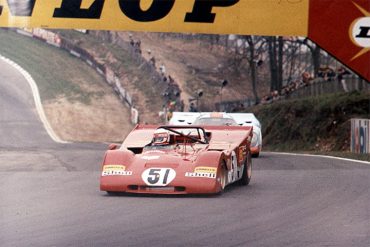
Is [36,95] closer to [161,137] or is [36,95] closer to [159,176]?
[161,137]

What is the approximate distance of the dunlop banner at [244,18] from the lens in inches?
479

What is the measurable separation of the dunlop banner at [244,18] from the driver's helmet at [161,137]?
6.17 metres

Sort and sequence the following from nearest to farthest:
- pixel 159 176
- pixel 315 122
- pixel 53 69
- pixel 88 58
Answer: pixel 159 176, pixel 315 122, pixel 88 58, pixel 53 69

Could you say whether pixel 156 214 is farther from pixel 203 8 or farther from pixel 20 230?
pixel 203 8

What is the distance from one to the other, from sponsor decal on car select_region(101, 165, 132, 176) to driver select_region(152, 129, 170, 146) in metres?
1.34

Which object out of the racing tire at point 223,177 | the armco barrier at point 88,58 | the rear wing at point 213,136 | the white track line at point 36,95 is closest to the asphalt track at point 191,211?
the racing tire at point 223,177

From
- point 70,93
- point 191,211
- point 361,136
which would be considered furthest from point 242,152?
point 70,93

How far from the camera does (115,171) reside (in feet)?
55.9

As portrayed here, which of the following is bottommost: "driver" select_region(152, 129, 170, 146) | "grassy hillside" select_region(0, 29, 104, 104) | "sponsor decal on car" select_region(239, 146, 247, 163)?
"sponsor decal on car" select_region(239, 146, 247, 163)

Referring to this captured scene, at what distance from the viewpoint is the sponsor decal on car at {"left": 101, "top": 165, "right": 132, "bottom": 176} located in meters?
16.9

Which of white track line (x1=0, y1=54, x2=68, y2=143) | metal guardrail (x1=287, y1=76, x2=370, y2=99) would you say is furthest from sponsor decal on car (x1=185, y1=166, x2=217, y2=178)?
white track line (x1=0, y1=54, x2=68, y2=143)

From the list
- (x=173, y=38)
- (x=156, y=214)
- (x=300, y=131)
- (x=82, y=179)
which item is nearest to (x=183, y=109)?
(x=173, y=38)

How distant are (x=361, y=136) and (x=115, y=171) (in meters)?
18.5

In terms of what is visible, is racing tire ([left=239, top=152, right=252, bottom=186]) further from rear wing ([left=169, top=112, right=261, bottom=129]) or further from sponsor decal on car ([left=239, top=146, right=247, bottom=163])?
rear wing ([left=169, top=112, right=261, bottom=129])
